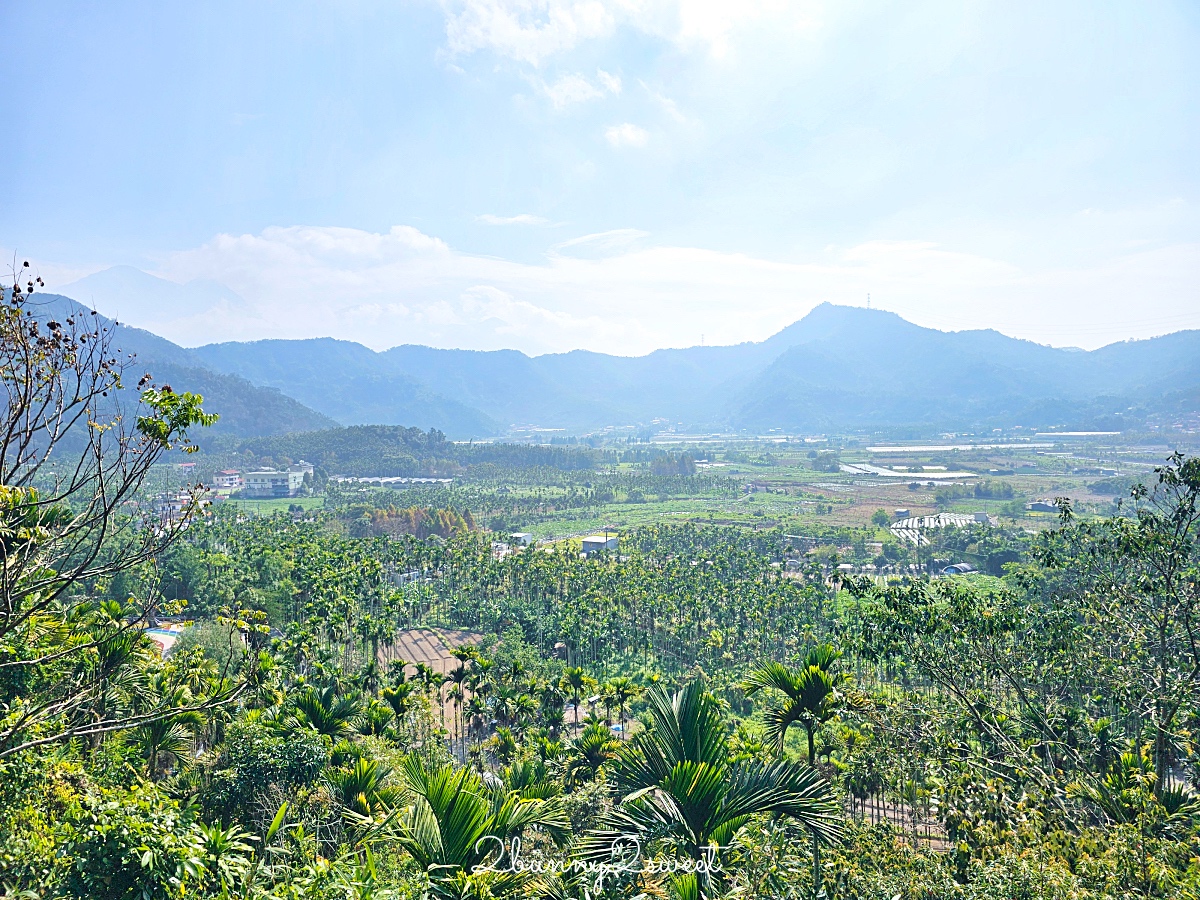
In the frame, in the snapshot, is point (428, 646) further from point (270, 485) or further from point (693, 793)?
point (270, 485)

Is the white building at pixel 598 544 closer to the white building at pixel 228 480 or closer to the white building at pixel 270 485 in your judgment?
the white building at pixel 270 485

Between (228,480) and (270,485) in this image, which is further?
(228,480)

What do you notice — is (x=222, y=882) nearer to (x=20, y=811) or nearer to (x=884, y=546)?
(x=20, y=811)

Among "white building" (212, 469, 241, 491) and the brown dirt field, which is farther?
"white building" (212, 469, 241, 491)

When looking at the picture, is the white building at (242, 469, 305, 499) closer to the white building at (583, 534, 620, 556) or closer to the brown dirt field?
the white building at (583, 534, 620, 556)

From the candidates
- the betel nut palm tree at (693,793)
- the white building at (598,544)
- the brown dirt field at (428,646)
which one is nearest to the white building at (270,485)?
the white building at (598,544)

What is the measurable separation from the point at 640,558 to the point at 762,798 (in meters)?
53.6

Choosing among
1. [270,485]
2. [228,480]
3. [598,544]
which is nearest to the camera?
[598,544]

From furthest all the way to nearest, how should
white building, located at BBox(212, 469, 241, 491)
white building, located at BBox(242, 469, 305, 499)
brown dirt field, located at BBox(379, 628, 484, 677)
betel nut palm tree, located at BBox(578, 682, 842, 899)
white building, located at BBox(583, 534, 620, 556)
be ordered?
white building, located at BBox(212, 469, 241, 491)
white building, located at BBox(242, 469, 305, 499)
white building, located at BBox(583, 534, 620, 556)
brown dirt field, located at BBox(379, 628, 484, 677)
betel nut palm tree, located at BBox(578, 682, 842, 899)

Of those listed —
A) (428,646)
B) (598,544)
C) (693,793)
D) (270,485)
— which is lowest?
(428,646)

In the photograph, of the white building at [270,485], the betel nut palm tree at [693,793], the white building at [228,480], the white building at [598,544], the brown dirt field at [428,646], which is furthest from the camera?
the white building at [228,480]

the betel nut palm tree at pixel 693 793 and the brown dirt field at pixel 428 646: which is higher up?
the betel nut palm tree at pixel 693 793

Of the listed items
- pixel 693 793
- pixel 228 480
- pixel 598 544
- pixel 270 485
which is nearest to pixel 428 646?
pixel 598 544

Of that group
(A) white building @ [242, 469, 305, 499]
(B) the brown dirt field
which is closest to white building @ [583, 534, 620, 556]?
(B) the brown dirt field
